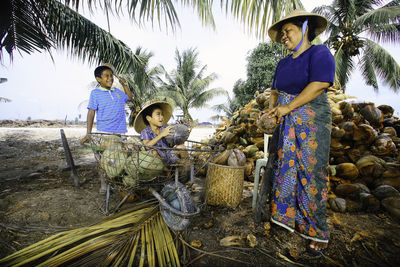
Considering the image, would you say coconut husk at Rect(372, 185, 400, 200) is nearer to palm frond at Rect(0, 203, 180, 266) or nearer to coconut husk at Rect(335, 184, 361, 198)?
coconut husk at Rect(335, 184, 361, 198)

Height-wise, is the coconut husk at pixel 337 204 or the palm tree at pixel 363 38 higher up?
the palm tree at pixel 363 38

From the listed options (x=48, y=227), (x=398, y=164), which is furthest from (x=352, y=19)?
(x=48, y=227)

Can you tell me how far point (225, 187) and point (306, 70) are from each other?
1557mm

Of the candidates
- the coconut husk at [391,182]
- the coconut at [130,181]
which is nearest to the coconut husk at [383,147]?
the coconut husk at [391,182]

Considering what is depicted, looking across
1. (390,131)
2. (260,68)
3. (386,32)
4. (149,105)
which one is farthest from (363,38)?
(149,105)

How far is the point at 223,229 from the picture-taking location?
1.91 meters

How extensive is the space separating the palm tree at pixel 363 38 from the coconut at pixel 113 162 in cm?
1399

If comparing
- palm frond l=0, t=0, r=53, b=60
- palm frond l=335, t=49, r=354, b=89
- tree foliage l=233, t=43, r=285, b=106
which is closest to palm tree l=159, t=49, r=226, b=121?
tree foliage l=233, t=43, r=285, b=106

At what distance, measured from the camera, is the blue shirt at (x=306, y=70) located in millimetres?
1416

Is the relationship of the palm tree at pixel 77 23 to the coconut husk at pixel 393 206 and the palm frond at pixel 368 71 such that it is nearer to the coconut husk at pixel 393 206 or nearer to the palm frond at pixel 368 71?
the coconut husk at pixel 393 206

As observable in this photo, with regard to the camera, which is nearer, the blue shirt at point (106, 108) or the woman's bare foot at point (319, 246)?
the woman's bare foot at point (319, 246)

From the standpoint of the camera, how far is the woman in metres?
1.50

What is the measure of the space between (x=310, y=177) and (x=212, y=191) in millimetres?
1215

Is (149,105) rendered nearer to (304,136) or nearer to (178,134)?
(178,134)
